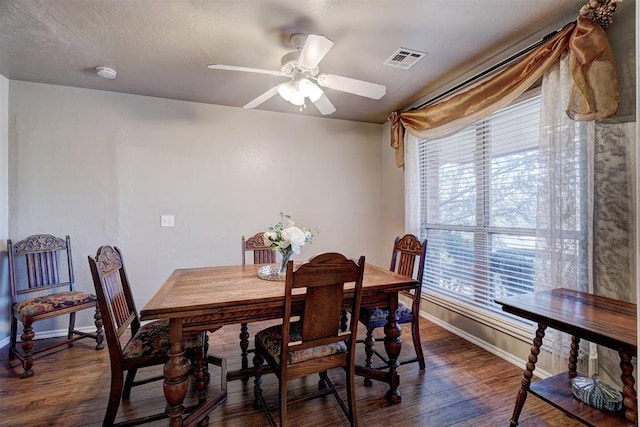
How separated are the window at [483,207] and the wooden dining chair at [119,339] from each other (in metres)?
2.24

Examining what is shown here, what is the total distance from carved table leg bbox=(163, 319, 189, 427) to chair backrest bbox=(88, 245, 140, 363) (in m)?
0.29

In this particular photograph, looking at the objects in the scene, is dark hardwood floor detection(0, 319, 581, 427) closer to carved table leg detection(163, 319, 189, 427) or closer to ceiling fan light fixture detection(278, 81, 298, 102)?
carved table leg detection(163, 319, 189, 427)

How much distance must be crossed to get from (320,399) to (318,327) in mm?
706

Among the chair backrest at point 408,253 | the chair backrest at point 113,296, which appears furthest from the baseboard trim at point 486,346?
the chair backrest at point 113,296

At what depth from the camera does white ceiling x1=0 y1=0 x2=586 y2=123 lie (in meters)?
1.77

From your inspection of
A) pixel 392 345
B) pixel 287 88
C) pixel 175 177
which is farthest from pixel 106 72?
pixel 392 345

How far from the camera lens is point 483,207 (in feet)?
8.42

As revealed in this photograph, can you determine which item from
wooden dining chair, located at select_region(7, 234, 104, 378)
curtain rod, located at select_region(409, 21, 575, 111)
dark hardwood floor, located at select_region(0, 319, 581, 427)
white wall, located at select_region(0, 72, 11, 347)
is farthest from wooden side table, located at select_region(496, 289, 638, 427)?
white wall, located at select_region(0, 72, 11, 347)

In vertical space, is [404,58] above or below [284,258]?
above

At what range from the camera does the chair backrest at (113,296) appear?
1426 mm

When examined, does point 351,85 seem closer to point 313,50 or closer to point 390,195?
point 313,50

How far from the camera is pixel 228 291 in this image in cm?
169

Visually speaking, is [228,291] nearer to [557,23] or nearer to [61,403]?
[61,403]

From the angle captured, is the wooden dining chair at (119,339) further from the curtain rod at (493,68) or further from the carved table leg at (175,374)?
the curtain rod at (493,68)
